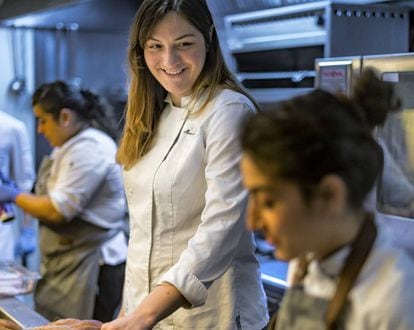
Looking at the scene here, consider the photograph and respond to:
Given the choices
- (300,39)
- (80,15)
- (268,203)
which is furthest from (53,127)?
(268,203)

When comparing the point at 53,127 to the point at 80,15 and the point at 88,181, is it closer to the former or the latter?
the point at 88,181

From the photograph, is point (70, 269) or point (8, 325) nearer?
point (8, 325)

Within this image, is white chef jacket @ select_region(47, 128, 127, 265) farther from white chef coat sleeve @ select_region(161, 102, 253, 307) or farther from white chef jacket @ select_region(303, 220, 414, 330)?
white chef jacket @ select_region(303, 220, 414, 330)

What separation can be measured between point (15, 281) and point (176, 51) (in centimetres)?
100

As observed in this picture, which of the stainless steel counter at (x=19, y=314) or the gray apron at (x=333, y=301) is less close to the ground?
the gray apron at (x=333, y=301)

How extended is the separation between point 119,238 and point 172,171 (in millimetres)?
1442

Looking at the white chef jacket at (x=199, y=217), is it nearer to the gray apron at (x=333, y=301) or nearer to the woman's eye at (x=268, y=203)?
the gray apron at (x=333, y=301)

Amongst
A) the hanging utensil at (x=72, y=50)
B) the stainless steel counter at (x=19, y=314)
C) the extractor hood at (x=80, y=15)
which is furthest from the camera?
the hanging utensil at (x=72, y=50)

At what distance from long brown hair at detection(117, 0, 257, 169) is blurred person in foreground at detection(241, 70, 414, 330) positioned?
2.33ft

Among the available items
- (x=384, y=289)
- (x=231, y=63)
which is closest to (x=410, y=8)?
(x=231, y=63)

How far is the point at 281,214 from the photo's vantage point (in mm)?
772

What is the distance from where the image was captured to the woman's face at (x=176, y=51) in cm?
151

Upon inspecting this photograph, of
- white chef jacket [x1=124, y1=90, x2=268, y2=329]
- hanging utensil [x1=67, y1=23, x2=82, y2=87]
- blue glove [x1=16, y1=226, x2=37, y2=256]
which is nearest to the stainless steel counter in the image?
white chef jacket [x1=124, y1=90, x2=268, y2=329]

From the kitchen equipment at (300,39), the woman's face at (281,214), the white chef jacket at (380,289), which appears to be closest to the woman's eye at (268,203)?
the woman's face at (281,214)
